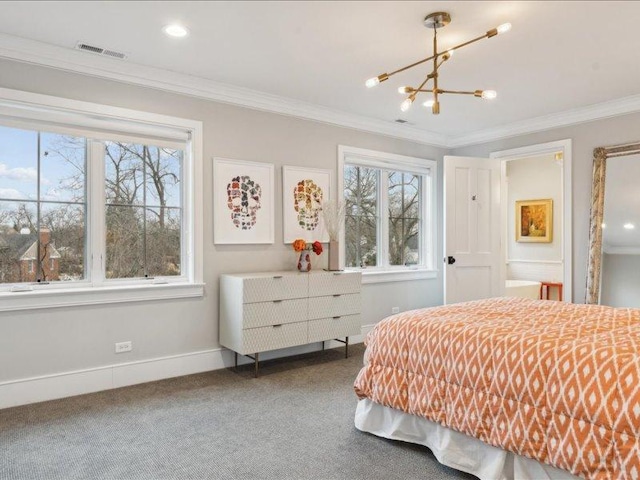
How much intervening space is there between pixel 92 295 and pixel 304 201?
2073 millimetres

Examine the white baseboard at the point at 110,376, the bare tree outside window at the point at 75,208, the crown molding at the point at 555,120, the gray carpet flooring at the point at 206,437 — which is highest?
the crown molding at the point at 555,120

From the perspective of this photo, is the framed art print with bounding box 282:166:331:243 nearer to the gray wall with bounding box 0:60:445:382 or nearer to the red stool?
the gray wall with bounding box 0:60:445:382

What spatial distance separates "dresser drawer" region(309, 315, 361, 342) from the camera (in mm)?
4055

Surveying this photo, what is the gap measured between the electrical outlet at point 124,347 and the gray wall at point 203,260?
4cm

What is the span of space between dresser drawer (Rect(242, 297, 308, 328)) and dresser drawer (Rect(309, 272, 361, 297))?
0.16 metres

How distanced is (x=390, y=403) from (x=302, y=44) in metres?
2.36

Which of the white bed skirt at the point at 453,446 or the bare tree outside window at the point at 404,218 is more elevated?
the bare tree outside window at the point at 404,218

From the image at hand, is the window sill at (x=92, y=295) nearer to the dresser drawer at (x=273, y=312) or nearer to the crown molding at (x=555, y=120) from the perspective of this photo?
the dresser drawer at (x=273, y=312)

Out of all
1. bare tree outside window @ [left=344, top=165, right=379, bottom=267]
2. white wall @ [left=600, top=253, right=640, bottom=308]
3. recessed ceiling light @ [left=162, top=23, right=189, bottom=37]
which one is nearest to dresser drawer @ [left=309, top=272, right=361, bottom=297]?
bare tree outside window @ [left=344, top=165, right=379, bottom=267]

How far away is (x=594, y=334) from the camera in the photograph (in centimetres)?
221

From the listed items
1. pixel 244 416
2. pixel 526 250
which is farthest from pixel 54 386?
pixel 526 250

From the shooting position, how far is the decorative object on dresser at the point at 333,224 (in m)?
4.41

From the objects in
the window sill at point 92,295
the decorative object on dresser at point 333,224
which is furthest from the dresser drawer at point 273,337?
the decorative object on dresser at point 333,224

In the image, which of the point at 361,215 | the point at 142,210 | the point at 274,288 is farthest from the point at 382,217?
the point at 142,210
